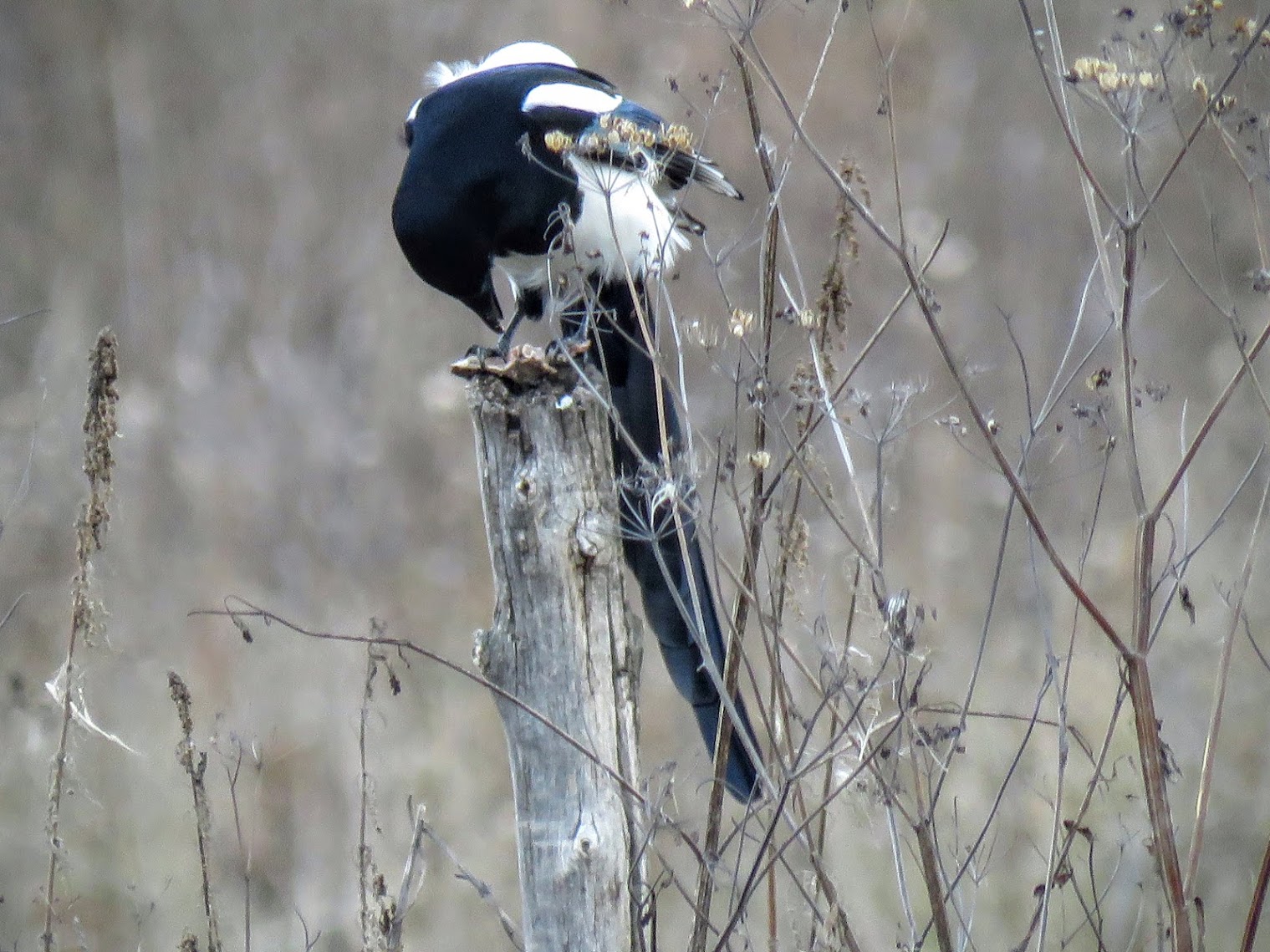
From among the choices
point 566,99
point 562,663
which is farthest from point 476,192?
point 562,663

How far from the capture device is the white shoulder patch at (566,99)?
2.68 meters

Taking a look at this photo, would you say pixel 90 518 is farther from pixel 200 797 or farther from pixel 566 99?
pixel 566 99

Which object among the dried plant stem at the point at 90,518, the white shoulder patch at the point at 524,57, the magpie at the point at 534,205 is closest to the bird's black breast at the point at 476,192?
the magpie at the point at 534,205

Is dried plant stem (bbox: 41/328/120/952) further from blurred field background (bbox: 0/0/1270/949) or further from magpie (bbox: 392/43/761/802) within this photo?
blurred field background (bbox: 0/0/1270/949)

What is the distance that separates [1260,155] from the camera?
1.66m

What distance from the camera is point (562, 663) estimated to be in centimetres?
181

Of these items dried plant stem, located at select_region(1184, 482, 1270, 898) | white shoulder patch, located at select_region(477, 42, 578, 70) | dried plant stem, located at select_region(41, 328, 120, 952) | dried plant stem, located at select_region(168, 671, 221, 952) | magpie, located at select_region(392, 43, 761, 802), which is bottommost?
dried plant stem, located at select_region(1184, 482, 1270, 898)

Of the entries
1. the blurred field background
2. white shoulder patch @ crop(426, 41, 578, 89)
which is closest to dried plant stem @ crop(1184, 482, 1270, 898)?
white shoulder patch @ crop(426, 41, 578, 89)

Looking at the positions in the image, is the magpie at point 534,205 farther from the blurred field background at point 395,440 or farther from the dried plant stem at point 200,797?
the blurred field background at point 395,440

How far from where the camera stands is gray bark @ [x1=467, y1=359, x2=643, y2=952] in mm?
1782

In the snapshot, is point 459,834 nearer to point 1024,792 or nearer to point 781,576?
point 1024,792

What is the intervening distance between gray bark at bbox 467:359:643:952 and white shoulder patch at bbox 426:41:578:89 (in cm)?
136

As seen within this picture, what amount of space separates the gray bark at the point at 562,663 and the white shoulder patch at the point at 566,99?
96cm

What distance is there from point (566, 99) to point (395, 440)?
8.82ft
